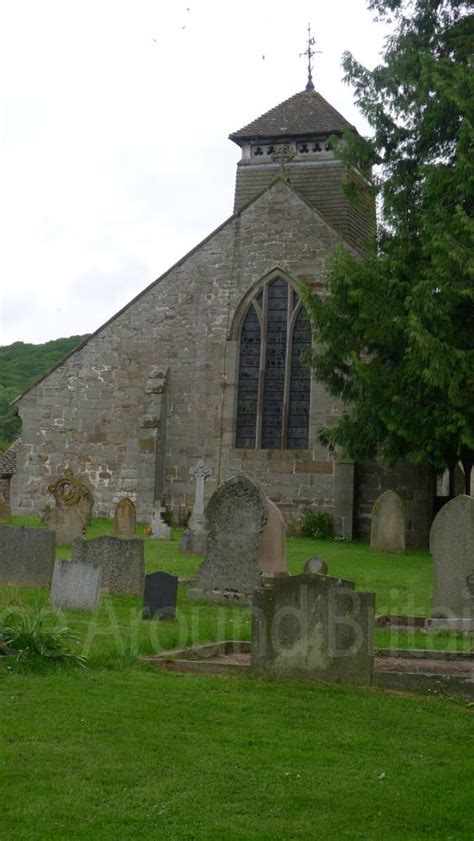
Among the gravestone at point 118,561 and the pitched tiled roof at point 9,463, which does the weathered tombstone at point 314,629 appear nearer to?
the gravestone at point 118,561

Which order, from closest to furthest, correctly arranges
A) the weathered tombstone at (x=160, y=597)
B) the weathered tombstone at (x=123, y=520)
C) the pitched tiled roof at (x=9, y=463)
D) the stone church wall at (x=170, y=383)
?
the weathered tombstone at (x=160, y=597)
the weathered tombstone at (x=123, y=520)
the stone church wall at (x=170, y=383)
the pitched tiled roof at (x=9, y=463)

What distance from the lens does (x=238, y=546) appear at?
42.4 ft

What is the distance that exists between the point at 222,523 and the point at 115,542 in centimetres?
134

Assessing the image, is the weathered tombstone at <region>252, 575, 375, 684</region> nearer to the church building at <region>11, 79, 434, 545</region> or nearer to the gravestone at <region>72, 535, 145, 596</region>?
the gravestone at <region>72, 535, 145, 596</region>

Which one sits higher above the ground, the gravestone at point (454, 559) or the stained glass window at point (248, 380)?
the stained glass window at point (248, 380)

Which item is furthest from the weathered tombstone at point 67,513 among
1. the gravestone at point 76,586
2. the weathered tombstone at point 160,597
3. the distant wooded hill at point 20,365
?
the distant wooded hill at point 20,365

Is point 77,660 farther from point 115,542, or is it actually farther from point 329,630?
point 115,542

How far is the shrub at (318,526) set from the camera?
23.8 m

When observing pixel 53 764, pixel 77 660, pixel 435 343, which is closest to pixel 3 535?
pixel 77 660

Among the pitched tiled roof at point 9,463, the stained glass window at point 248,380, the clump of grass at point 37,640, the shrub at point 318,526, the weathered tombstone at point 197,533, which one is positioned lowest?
the clump of grass at point 37,640

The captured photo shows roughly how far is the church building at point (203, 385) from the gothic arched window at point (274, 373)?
3 centimetres

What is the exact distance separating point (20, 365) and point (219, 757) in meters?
67.7

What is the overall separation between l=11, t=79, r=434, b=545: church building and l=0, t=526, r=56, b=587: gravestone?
39.1ft

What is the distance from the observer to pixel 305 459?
81.7 feet
